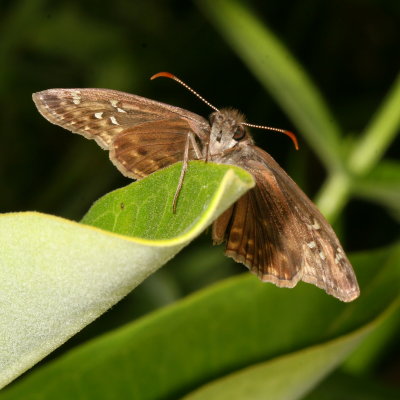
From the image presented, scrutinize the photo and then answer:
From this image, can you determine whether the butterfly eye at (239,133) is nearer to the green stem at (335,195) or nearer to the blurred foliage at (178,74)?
the green stem at (335,195)

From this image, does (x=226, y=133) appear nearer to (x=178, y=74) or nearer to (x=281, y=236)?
(x=281, y=236)

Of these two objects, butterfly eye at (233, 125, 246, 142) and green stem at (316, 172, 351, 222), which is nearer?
butterfly eye at (233, 125, 246, 142)

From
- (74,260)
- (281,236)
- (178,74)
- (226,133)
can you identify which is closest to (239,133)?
(226,133)

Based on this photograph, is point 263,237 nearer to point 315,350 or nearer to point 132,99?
point 315,350

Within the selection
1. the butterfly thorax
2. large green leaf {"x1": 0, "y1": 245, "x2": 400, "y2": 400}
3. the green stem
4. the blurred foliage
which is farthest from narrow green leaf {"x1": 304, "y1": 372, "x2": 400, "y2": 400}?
the blurred foliage

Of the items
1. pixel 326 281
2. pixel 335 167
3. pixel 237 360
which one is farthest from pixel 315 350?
pixel 335 167

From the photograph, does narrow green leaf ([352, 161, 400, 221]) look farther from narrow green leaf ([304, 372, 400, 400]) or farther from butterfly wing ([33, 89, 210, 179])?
butterfly wing ([33, 89, 210, 179])
